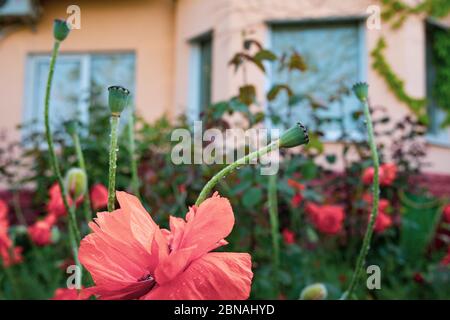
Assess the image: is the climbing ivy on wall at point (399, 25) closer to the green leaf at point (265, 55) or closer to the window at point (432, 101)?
the window at point (432, 101)

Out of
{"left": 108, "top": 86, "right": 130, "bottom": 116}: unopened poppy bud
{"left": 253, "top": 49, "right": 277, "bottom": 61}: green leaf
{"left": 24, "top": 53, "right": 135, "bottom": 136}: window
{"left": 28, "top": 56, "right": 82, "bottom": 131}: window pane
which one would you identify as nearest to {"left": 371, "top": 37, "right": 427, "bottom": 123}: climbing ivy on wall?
{"left": 24, "top": 53, "right": 135, "bottom": 136}: window

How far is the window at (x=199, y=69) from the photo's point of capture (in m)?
5.60

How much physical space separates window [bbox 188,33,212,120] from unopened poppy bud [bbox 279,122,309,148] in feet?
17.1

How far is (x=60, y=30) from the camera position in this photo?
0.52 meters

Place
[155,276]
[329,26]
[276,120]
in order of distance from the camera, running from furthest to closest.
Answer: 1. [329,26]
2. [276,120]
3. [155,276]

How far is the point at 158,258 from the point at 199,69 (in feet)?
18.0

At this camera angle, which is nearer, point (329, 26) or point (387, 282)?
point (387, 282)

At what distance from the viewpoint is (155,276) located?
300 millimetres

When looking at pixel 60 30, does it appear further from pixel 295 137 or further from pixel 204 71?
pixel 204 71

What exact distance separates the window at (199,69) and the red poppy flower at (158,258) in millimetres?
5269

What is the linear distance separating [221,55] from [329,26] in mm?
993

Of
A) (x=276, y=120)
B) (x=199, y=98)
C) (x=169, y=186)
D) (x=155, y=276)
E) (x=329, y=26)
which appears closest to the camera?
(x=155, y=276)
